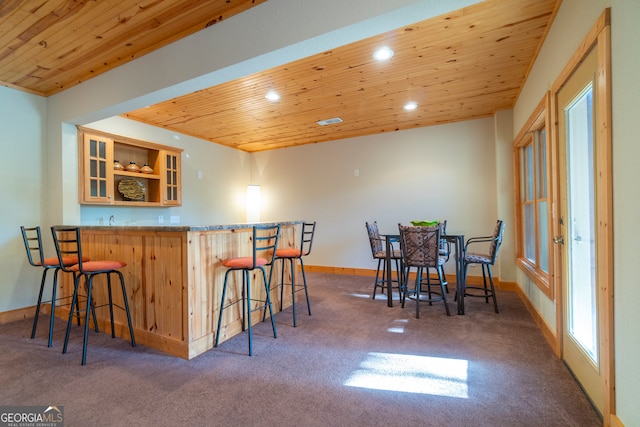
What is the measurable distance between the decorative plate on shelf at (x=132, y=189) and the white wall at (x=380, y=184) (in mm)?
2501

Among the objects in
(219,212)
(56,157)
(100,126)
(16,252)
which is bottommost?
(16,252)

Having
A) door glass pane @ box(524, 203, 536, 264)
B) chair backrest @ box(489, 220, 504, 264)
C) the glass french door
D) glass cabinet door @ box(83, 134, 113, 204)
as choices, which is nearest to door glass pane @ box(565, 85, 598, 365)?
the glass french door

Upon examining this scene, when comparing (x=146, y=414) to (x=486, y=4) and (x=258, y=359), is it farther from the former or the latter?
(x=486, y=4)

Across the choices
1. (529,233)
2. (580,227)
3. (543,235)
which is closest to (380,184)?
(529,233)

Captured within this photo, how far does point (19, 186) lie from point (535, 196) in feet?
18.3

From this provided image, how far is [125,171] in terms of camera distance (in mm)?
3965

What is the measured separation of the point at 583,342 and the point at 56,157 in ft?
16.5

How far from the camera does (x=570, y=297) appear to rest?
206cm

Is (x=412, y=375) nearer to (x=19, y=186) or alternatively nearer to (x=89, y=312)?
(x=89, y=312)

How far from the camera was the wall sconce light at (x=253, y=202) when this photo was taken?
6.18m

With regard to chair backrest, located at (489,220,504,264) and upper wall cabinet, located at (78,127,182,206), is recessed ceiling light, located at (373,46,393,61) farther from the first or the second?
upper wall cabinet, located at (78,127,182,206)

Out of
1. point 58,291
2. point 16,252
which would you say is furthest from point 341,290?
point 16,252

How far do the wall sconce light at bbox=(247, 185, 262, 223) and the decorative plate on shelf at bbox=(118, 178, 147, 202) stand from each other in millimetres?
2197

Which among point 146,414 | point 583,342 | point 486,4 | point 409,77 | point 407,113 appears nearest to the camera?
point 146,414
